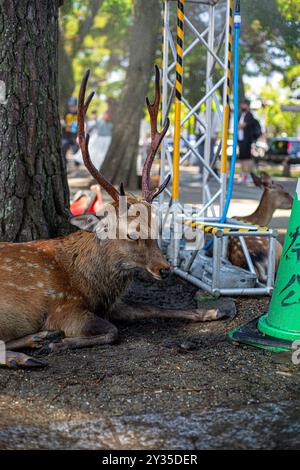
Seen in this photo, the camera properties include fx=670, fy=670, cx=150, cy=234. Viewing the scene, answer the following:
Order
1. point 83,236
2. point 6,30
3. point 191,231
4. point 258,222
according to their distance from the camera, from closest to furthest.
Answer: point 83,236 → point 6,30 → point 191,231 → point 258,222

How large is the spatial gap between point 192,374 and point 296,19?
40.9 feet

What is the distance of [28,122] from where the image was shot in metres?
5.33

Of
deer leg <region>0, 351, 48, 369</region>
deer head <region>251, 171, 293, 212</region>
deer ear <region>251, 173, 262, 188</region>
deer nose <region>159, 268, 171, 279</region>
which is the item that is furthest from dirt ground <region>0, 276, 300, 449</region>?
deer ear <region>251, 173, 262, 188</region>

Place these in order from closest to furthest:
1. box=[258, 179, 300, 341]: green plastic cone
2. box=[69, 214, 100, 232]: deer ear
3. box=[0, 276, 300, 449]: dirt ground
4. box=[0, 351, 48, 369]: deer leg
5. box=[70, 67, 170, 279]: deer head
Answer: box=[0, 276, 300, 449]: dirt ground < box=[0, 351, 48, 369]: deer leg < box=[258, 179, 300, 341]: green plastic cone < box=[70, 67, 170, 279]: deer head < box=[69, 214, 100, 232]: deer ear

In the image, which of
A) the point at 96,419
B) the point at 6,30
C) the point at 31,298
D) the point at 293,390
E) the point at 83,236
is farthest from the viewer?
the point at 6,30

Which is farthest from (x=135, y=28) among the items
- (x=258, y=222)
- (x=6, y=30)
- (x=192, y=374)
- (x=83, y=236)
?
(x=192, y=374)

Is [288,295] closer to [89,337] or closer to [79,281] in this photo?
[89,337]

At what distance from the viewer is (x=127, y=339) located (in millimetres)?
4496

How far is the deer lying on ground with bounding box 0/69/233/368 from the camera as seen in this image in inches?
169

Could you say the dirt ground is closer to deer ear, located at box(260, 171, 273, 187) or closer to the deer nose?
the deer nose

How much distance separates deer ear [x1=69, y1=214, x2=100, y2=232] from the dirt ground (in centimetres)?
79

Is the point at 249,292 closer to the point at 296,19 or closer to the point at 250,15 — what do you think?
the point at 250,15

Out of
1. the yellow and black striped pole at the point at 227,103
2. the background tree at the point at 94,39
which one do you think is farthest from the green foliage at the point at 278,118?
the yellow and black striped pole at the point at 227,103

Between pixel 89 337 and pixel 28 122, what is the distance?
1.95 m
